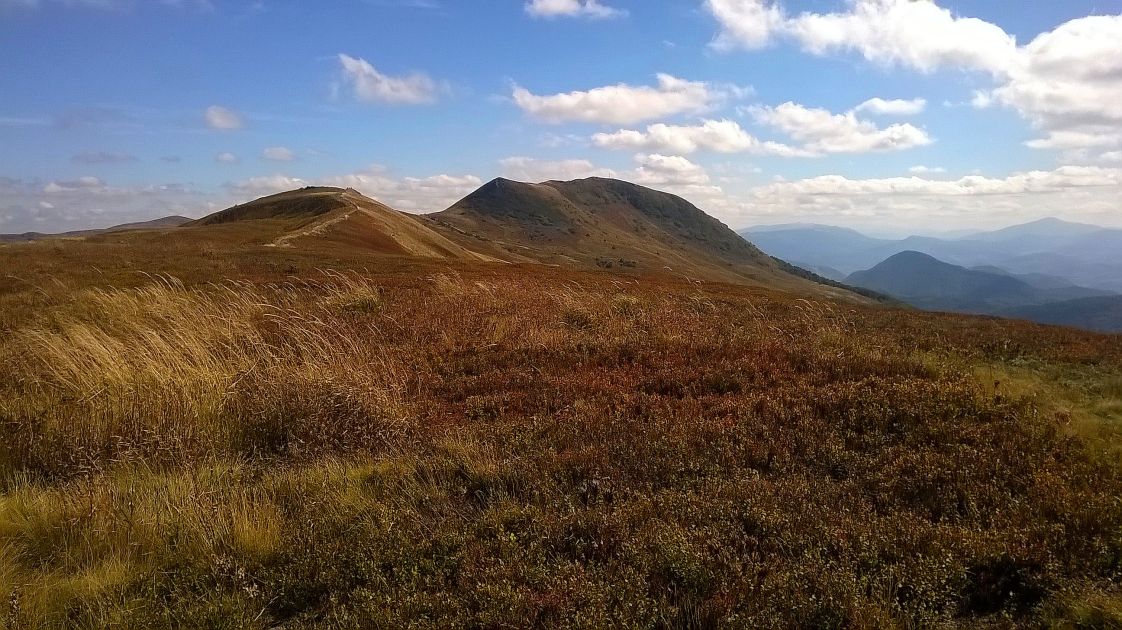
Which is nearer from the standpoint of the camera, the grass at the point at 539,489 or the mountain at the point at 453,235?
the grass at the point at 539,489

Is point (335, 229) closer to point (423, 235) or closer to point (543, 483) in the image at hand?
point (423, 235)

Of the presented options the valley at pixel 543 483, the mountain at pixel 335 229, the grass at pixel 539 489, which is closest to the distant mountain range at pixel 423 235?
the mountain at pixel 335 229

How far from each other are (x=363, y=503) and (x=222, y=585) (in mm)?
1228

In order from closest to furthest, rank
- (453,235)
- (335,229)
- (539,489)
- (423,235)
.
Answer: (539,489)
(335,229)
(423,235)
(453,235)

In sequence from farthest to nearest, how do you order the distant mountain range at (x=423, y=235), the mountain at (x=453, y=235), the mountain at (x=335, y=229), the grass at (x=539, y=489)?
the mountain at (x=453, y=235) → the mountain at (x=335, y=229) → the distant mountain range at (x=423, y=235) → the grass at (x=539, y=489)

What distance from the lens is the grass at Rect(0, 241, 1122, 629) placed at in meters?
3.68

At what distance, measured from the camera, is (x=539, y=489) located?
17.1 feet

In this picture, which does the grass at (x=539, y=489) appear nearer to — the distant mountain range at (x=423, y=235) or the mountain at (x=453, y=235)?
the distant mountain range at (x=423, y=235)

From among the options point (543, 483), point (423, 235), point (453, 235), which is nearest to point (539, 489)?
point (543, 483)

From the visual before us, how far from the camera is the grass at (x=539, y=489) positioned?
145 inches

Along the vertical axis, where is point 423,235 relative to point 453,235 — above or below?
below

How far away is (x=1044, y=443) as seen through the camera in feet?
20.3

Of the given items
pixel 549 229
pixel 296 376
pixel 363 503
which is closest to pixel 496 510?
pixel 363 503

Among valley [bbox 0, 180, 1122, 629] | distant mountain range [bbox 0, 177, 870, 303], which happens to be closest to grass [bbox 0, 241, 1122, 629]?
valley [bbox 0, 180, 1122, 629]
